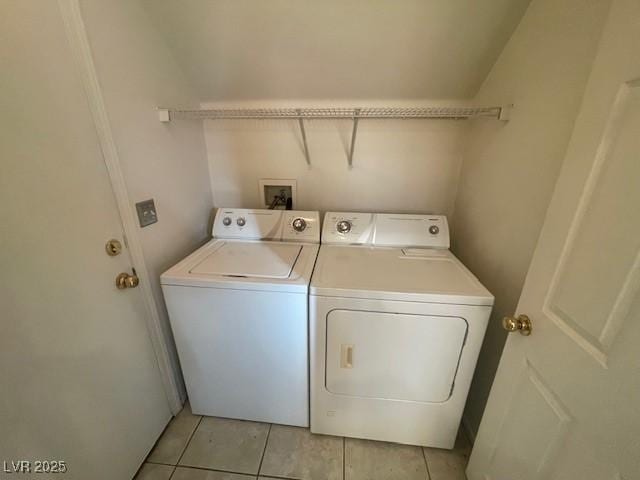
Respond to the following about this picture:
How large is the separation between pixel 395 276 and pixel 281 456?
118 cm

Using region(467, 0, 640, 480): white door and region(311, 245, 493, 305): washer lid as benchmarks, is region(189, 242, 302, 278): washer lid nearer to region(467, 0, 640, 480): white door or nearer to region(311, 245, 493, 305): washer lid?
region(311, 245, 493, 305): washer lid

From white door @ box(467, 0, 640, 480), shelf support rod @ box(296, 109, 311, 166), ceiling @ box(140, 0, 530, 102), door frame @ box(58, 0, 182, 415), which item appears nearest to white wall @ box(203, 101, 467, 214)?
shelf support rod @ box(296, 109, 311, 166)

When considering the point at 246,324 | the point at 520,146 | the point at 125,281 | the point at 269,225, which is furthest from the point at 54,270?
the point at 520,146

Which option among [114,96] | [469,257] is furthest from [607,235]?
[114,96]

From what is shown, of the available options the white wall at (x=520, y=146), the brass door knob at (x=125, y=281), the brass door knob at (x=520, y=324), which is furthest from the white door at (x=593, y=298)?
the brass door knob at (x=125, y=281)

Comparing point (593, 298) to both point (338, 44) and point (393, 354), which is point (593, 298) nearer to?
point (393, 354)

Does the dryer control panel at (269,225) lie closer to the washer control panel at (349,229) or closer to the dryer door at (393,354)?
the washer control panel at (349,229)

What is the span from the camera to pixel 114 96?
1085 mm

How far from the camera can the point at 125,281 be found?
3.74ft

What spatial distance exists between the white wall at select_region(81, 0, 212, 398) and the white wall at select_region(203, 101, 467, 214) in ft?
0.81

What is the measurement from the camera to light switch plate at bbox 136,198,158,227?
4.08 ft

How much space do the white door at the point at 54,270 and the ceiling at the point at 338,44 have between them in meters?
0.65

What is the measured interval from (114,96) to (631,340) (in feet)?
6.00

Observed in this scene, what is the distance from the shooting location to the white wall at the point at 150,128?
1061 millimetres
